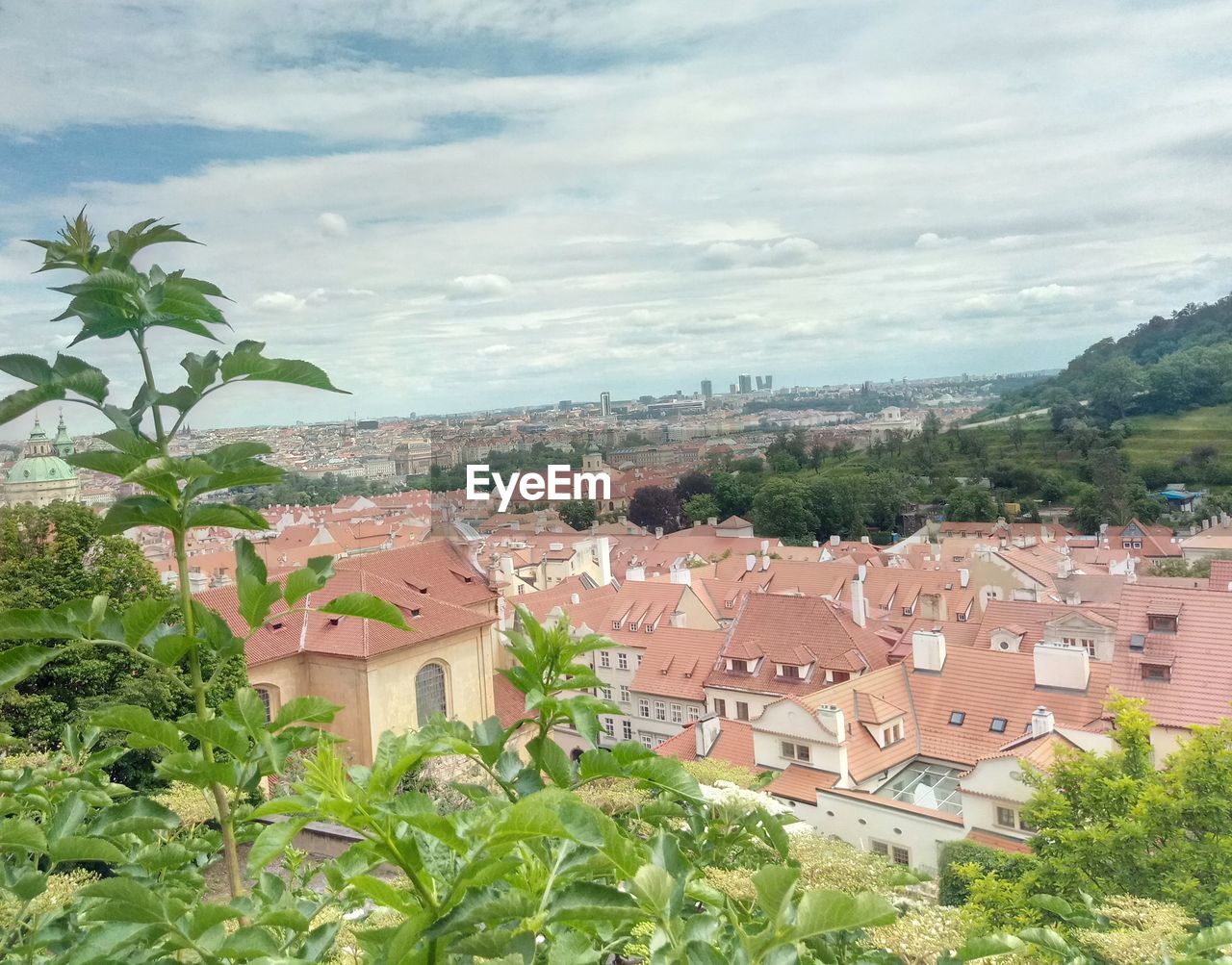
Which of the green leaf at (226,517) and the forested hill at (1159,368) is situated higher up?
the forested hill at (1159,368)

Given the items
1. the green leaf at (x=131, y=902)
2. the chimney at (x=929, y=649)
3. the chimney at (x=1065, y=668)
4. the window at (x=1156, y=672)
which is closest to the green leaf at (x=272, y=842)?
the green leaf at (x=131, y=902)

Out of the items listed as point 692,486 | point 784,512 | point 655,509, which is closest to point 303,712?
point 784,512

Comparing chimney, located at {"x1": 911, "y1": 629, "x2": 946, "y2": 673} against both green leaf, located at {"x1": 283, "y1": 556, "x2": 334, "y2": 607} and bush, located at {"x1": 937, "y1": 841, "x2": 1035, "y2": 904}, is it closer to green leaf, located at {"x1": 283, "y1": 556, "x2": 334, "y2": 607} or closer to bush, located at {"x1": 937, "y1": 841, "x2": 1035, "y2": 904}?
bush, located at {"x1": 937, "y1": 841, "x2": 1035, "y2": 904}

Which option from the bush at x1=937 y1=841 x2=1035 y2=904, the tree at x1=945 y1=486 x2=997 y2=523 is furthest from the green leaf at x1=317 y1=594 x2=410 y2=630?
the tree at x1=945 y1=486 x2=997 y2=523

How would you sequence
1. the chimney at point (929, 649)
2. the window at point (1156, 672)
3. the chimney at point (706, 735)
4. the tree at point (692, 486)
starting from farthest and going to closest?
the tree at point (692, 486) → the chimney at point (929, 649) → the chimney at point (706, 735) → the window at point (1156, 672)

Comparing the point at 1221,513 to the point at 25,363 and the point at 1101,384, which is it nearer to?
the point at 1101,384

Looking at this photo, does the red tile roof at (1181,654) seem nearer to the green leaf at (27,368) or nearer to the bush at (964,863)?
the bush at (964,863)
